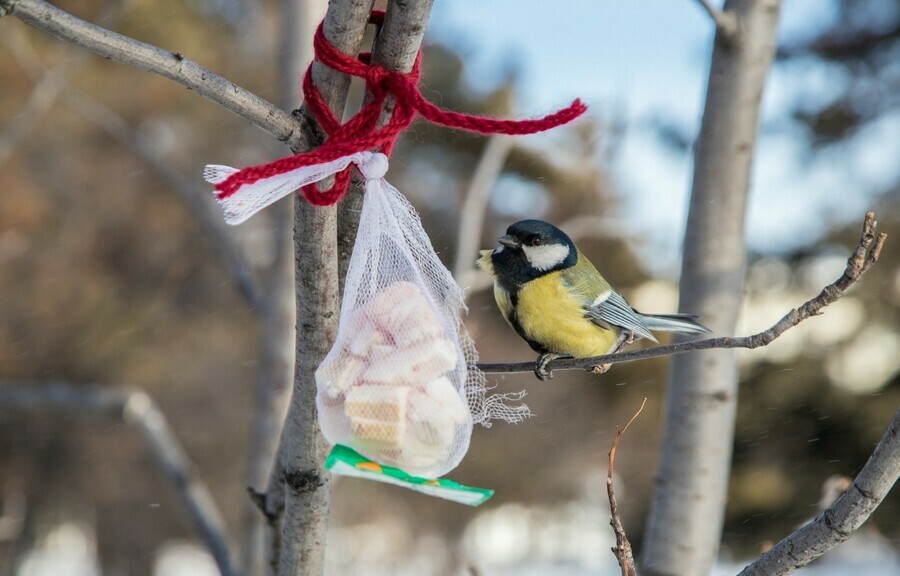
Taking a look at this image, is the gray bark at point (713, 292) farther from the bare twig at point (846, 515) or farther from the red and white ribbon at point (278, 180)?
the red and white ribbon at point (278, 180)

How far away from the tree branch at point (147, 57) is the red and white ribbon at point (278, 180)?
0.05 m

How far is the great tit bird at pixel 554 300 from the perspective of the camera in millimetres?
1569

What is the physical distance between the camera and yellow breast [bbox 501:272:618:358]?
1.58 meters

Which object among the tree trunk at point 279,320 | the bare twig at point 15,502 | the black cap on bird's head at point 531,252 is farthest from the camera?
the bare twig at point 15,502

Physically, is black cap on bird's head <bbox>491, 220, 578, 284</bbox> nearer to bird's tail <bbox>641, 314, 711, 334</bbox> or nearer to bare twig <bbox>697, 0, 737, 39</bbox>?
bird's tail <bbox>641, 314, 711, 334</bbox>

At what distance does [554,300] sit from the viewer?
1583 millimetres

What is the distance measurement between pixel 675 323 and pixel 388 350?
2.49 feet

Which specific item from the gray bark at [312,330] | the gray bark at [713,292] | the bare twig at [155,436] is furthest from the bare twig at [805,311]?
the bare twig at [155,436]

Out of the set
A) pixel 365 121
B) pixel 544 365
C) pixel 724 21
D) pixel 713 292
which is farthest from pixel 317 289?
pixel 724 21

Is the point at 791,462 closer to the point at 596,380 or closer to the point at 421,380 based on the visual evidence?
the point at 596,380

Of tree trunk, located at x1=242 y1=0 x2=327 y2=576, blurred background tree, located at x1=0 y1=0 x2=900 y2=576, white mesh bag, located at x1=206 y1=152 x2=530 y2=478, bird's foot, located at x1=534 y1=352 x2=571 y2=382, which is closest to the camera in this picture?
white mesh bag, located at x1=206 y1=152 x2=530 y2=478

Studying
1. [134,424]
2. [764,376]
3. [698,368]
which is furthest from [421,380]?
[764,376]

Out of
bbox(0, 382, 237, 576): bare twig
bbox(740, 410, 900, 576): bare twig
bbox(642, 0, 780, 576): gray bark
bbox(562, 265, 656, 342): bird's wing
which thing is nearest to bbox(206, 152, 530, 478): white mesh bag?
bbox(740, 410, 900, 576): bare twig

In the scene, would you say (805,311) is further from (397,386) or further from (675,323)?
(675,323)
